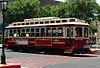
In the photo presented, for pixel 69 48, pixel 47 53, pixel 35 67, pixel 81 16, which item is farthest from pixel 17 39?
pixel 81 16

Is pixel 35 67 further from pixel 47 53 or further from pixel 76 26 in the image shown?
pixel 47 53

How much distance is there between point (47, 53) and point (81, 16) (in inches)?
952

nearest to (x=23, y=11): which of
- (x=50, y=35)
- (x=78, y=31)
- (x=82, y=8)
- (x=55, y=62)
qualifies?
(x=82, y=8)

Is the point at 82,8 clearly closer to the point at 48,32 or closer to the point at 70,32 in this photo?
the point at 48,32

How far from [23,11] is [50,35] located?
105ft

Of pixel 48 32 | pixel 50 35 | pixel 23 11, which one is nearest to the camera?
pixel 50 35

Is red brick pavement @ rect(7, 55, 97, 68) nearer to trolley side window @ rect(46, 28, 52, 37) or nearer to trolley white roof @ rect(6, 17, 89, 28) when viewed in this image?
trolley white roof @ rect(6, 17, 89, 28)

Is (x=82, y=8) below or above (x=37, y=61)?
above

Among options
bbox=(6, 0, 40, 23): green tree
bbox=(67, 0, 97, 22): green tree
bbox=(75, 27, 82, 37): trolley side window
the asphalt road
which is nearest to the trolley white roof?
bbox=(75, 27, 82, 37): trolley side window

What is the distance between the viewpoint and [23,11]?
64.6 metres

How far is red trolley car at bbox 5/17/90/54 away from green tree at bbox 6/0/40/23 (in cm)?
2485

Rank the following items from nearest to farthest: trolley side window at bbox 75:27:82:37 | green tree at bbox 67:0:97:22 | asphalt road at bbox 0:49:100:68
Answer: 1. asphalt road at bbox 0:49:100:68
2. trolley side window at bbox 75:27:82:37
3. green tree at bbox 67:0:97:22

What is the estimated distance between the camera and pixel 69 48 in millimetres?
31234

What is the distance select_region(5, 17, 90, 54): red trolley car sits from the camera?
31.2 metres
